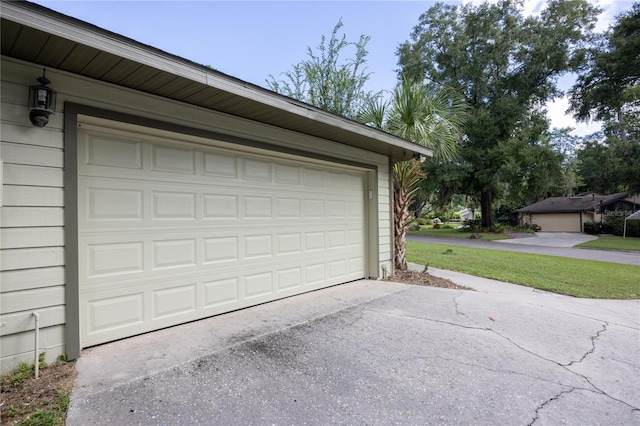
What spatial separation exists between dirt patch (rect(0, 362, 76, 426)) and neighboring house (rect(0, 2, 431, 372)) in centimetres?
15

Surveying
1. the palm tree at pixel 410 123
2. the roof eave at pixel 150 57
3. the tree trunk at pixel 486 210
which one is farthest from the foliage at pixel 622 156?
the roof eave at pixel 150 57

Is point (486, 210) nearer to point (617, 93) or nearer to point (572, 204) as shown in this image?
point (617, 93)

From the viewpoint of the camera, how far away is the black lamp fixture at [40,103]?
2.58 meters

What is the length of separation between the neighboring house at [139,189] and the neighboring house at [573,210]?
103 feet

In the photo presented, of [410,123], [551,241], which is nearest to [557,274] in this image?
[410,123]

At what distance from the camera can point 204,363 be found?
283 centimetres

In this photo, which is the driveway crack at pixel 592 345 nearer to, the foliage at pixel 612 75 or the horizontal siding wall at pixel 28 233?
the horizontal siding wall at pixel 28 233

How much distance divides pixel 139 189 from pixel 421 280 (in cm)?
520

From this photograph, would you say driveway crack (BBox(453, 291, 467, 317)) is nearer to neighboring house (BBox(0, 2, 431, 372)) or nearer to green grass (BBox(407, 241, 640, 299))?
neighboring house (BBox(0, 2, 431, 372))

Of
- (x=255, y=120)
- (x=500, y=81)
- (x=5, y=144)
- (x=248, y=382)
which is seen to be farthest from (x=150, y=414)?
(x=500, y=81)

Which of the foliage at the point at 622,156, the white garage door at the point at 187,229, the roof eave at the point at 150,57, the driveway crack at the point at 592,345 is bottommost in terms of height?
the driveway crack at the point at 592,345

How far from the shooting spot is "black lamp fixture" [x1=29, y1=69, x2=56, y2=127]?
8.48ft

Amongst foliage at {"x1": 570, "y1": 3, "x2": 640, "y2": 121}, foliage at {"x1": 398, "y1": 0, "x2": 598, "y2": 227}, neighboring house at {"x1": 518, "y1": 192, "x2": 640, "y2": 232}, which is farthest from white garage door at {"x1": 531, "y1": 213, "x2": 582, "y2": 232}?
foliage at {"x1": 570, "y1": 3, "x2": 640, "y2": 121}

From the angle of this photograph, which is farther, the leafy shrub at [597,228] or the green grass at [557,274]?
the leafy shrub at [597,228]
